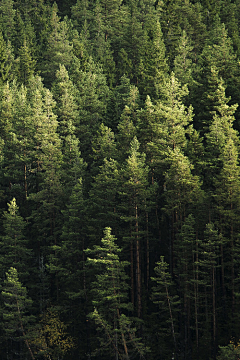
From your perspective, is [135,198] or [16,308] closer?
[135,198]

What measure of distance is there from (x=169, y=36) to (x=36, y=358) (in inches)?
2228

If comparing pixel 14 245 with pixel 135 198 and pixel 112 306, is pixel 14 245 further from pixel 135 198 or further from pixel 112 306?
pixel 135 198

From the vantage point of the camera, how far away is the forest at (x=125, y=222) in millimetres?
43594

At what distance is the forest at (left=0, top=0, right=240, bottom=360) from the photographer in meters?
43.6

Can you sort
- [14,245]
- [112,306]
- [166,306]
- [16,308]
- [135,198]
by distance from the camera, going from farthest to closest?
1. [14,245]
2. [16,308]
3. [135,198]
4. [166,306]
5. [112,306]

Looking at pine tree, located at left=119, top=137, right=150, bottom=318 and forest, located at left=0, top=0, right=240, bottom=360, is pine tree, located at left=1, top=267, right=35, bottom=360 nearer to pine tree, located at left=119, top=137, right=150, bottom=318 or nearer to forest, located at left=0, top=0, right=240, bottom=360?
forest, located at left=0, top=0, right=240, bottom=360

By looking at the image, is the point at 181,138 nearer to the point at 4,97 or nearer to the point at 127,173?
the point at 127,173

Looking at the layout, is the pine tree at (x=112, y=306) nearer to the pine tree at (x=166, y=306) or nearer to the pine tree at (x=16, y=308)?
the pine tree at (x=166, y=306)

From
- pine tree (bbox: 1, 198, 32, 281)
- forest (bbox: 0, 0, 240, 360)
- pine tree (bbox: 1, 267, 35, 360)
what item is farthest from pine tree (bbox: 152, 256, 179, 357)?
pine tree (bbox: 1, 198, 32, 281)

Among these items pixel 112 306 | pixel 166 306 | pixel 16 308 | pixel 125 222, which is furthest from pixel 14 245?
pixel 166 306

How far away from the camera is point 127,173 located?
1836 inches

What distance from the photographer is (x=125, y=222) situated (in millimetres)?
52031

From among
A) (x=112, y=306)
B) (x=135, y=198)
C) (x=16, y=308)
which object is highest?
(x=135, y=198)

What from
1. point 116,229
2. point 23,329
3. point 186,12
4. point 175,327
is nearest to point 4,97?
point 116,229
